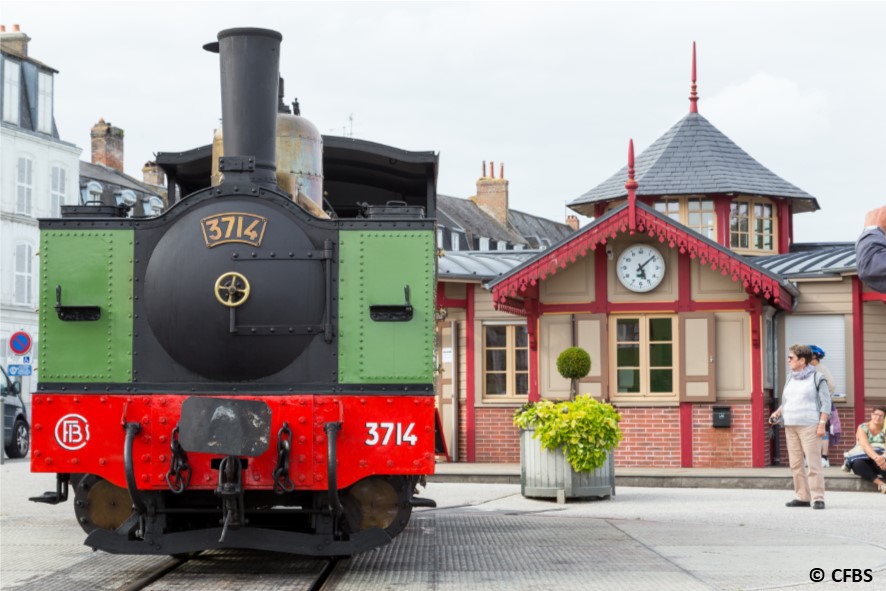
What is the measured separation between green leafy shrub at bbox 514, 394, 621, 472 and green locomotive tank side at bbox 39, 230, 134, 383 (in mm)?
6423

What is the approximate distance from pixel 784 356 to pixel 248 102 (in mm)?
12900

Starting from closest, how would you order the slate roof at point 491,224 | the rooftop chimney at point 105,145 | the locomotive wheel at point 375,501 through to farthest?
the locomotive wheel at point 375,501 < the rooftop chimney at point 105,145 < the slate roof at point 491,224

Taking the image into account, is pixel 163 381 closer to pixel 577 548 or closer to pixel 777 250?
pixel 577 548

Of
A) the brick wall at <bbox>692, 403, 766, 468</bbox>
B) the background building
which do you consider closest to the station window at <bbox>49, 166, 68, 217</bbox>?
the background building

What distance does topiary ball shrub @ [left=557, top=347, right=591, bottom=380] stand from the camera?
18.5m

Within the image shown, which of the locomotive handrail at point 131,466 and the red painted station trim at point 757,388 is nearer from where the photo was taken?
the locomotive handrail at point 131,466

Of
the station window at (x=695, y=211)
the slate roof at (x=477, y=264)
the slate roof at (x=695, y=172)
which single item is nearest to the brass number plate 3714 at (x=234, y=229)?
the slate roof at (x=477, y=264)

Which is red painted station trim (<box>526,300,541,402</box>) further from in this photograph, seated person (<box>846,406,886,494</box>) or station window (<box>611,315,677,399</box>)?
seated person (<box>846,406,886,494</box>)

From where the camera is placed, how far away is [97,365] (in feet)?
28.6

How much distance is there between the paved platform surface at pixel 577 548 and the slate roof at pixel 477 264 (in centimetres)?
571

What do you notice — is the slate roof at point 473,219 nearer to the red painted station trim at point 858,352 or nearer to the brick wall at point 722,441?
the red painted station trim at point 858,352

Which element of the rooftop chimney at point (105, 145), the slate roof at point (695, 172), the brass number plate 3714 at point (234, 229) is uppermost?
the rooftop chimney at point (105, 145)

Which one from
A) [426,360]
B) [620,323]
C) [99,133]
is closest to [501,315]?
[620,323]

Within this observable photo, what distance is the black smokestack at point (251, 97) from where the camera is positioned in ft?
29.0
